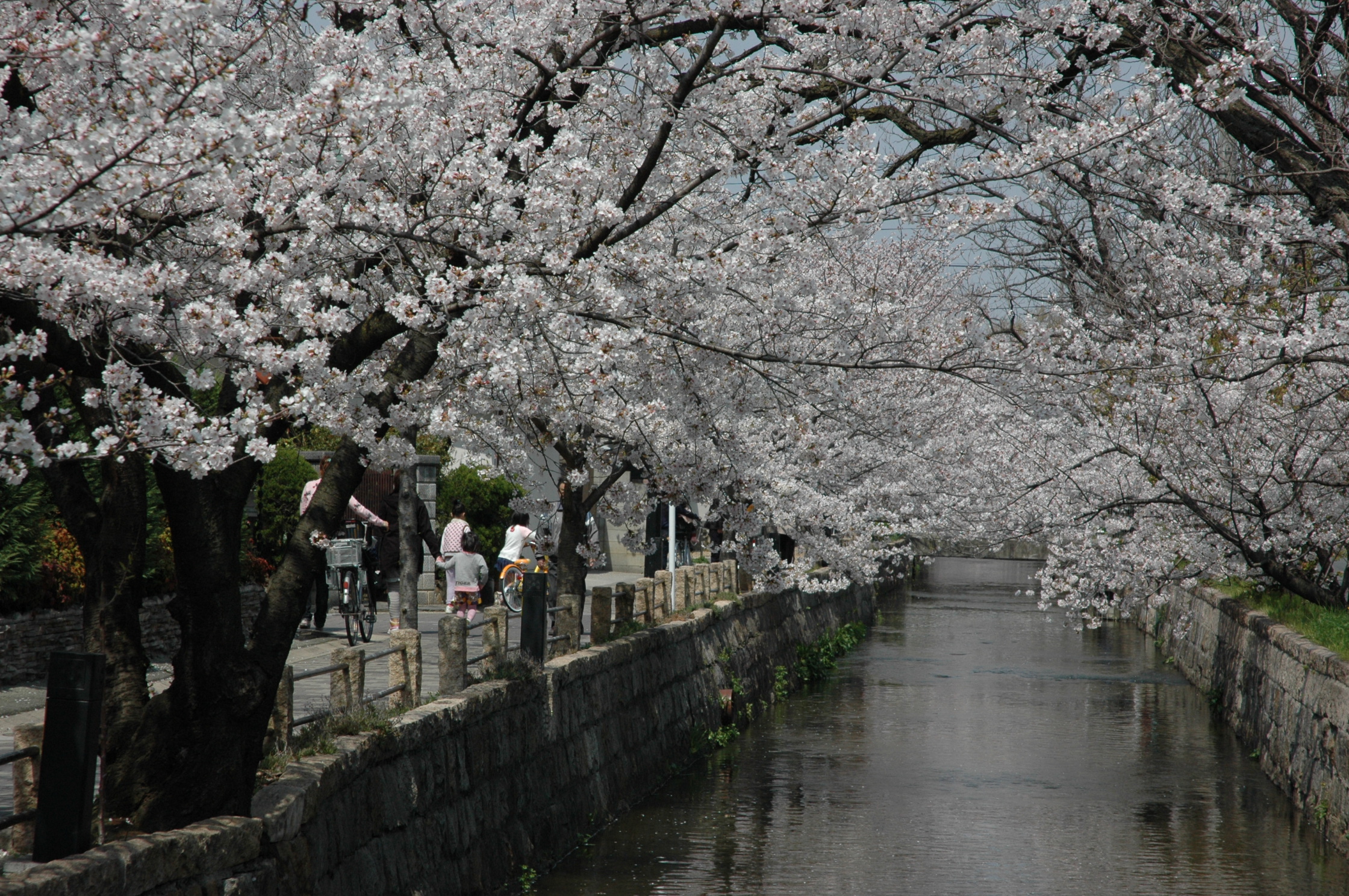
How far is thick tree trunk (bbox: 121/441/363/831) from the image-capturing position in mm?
6062

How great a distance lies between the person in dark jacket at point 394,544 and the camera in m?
15.7

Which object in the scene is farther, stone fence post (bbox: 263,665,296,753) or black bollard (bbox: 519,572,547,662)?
black bollard (bbox: 519,572,547,662)

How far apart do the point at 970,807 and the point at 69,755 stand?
9977 mm

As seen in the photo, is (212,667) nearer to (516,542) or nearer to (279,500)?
(516,542)

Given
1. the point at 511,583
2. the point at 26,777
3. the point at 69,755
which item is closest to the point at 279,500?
A: the point at 511,583

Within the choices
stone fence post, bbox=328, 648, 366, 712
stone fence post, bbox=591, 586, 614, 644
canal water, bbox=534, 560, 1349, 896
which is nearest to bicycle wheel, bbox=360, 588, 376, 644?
stone fence post, bbox=591, 586, 614, 644

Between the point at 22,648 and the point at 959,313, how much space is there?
2158 centimetres

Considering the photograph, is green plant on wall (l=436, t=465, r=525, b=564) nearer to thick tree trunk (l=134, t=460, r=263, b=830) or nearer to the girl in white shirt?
the girl in white shirt

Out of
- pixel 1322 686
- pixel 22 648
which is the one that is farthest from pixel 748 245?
pixel 1322 686

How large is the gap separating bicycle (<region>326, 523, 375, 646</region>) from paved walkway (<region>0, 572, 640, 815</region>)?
196mm

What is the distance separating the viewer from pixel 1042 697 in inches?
833

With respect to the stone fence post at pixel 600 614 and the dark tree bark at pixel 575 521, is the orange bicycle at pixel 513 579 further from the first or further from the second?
the stone fence post at pixel 600 614

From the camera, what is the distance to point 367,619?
1516 centimetres

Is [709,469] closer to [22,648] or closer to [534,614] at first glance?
[534,614]
